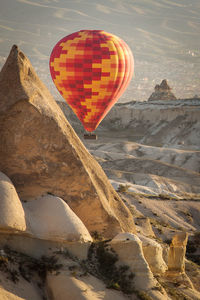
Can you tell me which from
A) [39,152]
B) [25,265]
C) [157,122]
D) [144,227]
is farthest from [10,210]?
[157,122]

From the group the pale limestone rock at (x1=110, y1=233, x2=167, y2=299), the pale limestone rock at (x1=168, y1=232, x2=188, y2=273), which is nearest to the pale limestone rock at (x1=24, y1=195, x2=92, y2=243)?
the pale limestone rock at (x1=110, y1=233, x2=167, y2=299)

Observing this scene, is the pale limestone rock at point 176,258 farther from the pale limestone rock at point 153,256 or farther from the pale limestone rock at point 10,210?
the pale limestone rock at point 10,210

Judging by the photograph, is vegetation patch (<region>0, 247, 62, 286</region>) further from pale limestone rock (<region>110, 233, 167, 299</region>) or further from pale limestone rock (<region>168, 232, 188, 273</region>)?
pale limestone rock (<region>168, 232, 188, 273</region>)

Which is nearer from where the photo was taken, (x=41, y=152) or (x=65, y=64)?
(x=41, y=152)

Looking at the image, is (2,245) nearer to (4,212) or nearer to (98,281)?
(4,212)

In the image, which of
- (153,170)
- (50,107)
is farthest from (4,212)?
(153,170)

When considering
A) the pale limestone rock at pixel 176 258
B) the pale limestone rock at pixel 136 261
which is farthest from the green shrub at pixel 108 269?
the pale limestone rock at pixel 176 258

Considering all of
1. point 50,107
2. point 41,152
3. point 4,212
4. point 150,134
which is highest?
point 50,107

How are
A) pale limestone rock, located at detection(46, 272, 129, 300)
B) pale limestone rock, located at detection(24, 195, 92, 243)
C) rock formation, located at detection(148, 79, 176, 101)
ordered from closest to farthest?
pale limestone rock, located at detection(46, 272, 129, 300) → pale limestone rock, located at detection(24, 195, 92, 243) → rock formation, located at detection(148, 79, 176, 101)

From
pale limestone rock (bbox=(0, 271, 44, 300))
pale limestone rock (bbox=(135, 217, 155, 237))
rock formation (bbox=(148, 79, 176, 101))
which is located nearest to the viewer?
pale limestone rock (bbox=(0, 271, 44, 300))
